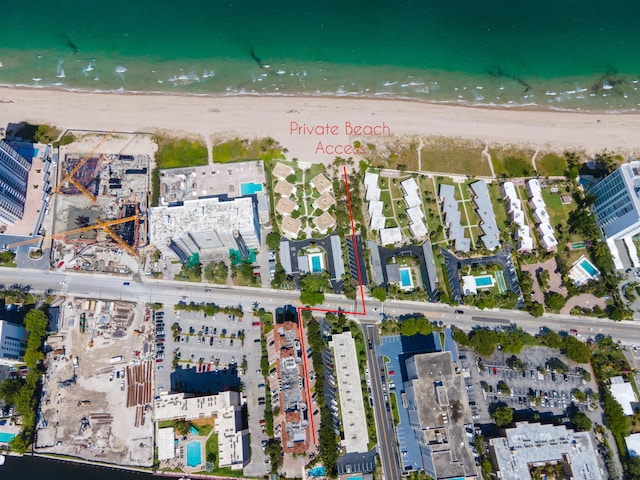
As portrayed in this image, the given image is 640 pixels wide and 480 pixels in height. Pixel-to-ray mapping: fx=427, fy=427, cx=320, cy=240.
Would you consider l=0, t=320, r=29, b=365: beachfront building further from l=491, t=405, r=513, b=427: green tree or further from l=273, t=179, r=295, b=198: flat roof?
l=491, t=405, r=513, b=427: green tree

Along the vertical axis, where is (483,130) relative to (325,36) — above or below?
below

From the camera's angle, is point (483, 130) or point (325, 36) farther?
point (325, 36)

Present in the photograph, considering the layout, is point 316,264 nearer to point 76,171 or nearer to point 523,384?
point 523,384

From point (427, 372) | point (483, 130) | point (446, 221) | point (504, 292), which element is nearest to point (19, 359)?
point (427, 372)

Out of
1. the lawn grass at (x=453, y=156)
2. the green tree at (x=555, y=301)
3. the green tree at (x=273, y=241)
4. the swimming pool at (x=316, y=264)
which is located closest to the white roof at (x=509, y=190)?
the lawn grass at (x=453, y=156)

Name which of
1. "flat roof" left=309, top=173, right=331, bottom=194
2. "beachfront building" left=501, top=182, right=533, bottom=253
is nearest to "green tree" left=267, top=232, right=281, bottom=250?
"flat roof" left=309, top=173, right=331, bottom=194

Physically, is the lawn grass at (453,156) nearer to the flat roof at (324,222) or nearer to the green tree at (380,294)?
the flat roof at (324,222)

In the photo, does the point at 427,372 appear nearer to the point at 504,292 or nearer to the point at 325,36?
the point at 504,292
